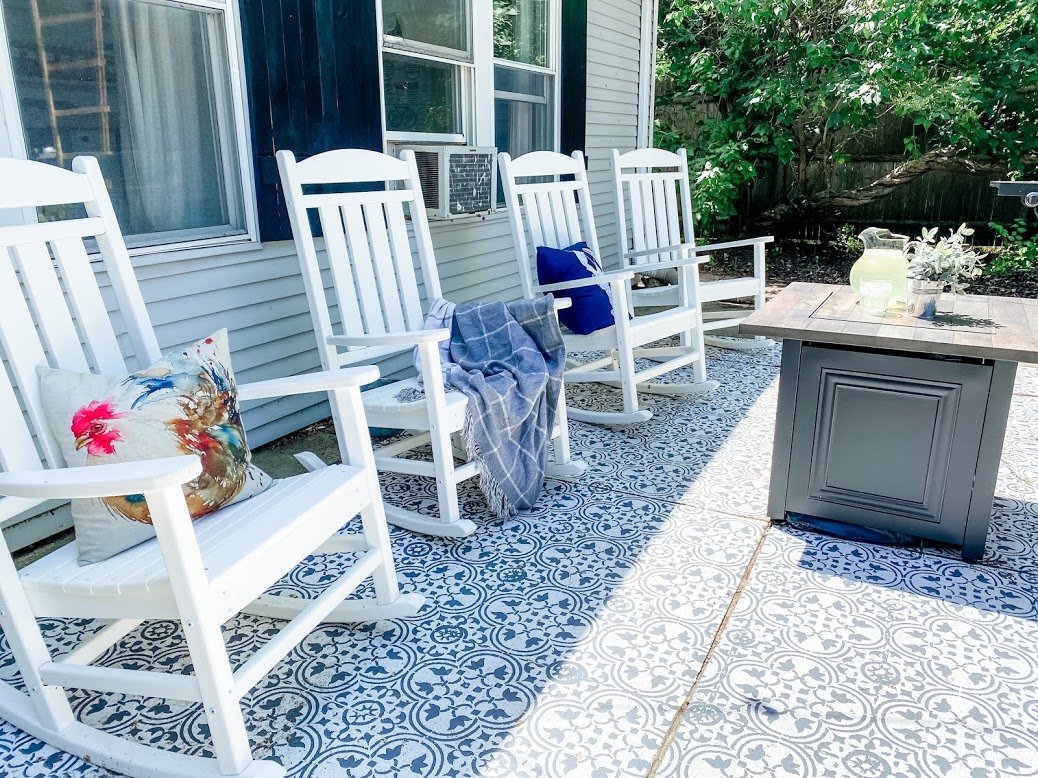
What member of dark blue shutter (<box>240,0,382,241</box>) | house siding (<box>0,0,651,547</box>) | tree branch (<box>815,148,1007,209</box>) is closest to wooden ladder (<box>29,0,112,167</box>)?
house siding (<box>0,0,651,547</box>)

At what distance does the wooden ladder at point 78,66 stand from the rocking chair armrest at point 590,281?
1.54 m

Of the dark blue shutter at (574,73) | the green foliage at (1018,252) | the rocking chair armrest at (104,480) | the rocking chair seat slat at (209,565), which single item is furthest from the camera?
the green foliage at (1018,252)

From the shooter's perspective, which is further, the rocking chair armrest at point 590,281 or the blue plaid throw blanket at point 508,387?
the rocking chair armrest at point 590,281

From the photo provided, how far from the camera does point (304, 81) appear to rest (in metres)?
2.76

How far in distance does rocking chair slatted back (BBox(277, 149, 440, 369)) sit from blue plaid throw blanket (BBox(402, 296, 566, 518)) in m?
0.19

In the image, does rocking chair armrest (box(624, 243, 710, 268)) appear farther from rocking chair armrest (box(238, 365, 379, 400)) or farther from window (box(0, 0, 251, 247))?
rocking chair armrest (box(238, 365, 379, 400))

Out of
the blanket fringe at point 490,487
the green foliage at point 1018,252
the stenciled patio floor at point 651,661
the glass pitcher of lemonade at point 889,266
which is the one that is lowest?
the stenciled patio floor at point 651,661

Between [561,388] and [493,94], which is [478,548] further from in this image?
[493,94]

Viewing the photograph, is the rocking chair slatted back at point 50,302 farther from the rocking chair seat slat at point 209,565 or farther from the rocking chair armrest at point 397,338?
the rocking chair armrest at point 397,338

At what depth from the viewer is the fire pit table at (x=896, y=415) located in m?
2.02

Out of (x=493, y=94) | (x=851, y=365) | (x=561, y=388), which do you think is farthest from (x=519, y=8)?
(x=851, y=365)

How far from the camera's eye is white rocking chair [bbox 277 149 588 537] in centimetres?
222

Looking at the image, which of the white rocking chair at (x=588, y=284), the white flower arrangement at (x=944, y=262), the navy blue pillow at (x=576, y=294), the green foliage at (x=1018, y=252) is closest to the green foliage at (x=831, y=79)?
the green foliage at (x=1018, y=252)

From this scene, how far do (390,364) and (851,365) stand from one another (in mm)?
2087
